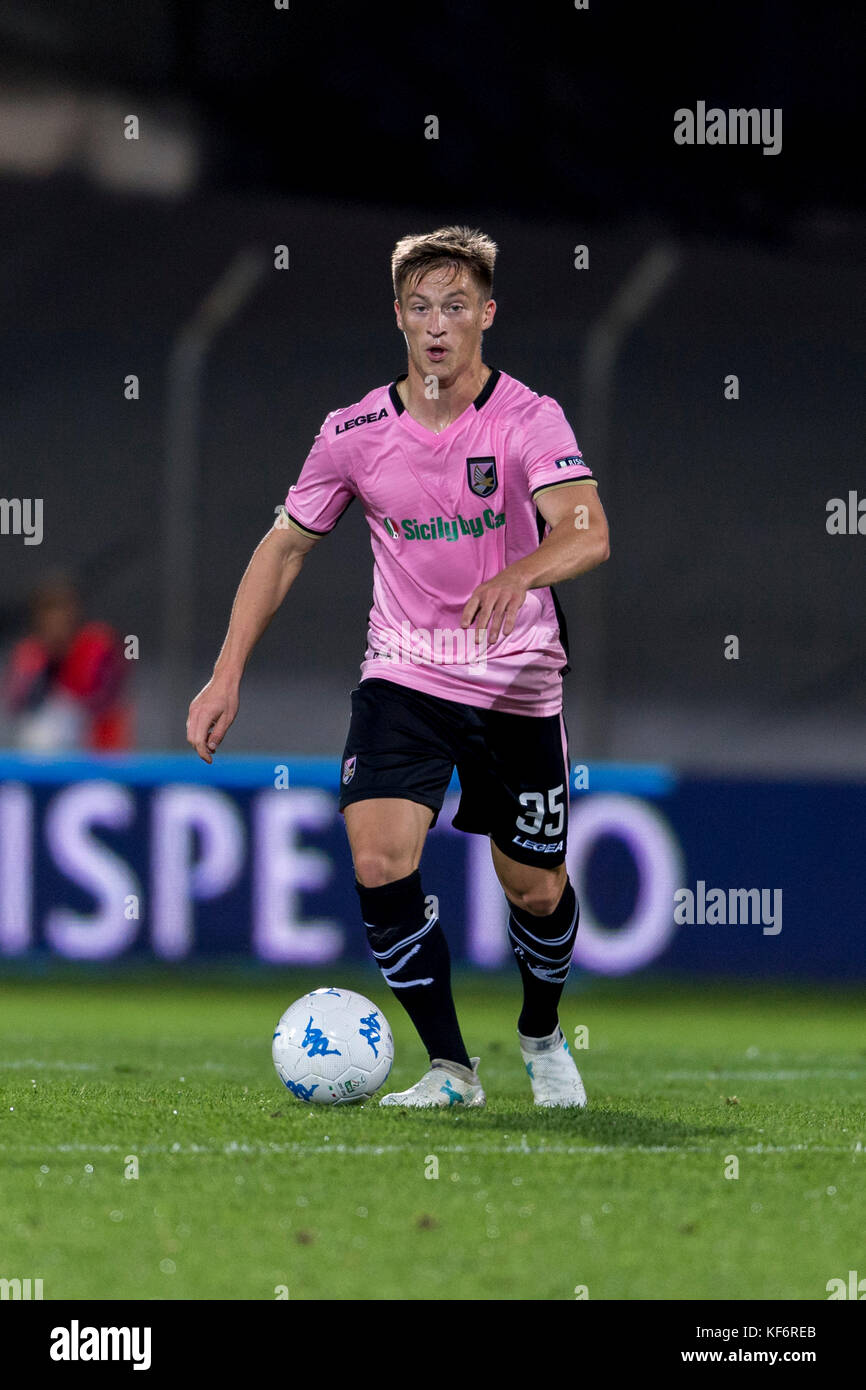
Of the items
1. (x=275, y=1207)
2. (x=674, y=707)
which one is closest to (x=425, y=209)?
(x=674, y=707)

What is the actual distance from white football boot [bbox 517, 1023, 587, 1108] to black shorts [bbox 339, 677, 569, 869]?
55cm

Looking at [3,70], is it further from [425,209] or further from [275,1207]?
[275,1207]

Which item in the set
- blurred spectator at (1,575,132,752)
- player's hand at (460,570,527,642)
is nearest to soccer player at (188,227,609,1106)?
player's hand at (460,570,527,642)

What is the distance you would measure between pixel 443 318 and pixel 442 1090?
2.05 metres

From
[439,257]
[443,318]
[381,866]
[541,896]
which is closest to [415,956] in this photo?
[381,866]

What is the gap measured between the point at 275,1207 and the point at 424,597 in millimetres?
2013

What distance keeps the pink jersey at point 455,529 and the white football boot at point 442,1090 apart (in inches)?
38.7

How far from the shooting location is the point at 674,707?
19234mm

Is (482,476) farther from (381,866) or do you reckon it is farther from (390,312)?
(390,312)

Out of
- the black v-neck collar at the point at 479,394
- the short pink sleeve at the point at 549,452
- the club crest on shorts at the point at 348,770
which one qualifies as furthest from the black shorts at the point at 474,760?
the black v-neck collar at the point at 479,394

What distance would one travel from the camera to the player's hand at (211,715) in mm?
5574

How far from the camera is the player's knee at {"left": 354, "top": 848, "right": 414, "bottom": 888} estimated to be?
18.2 feet

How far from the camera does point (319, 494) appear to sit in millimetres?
5973

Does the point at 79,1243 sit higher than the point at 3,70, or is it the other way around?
the point at 3,70
